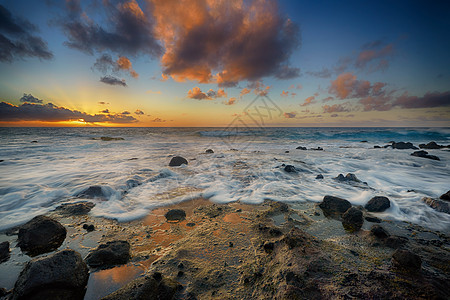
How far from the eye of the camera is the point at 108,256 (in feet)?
8.71

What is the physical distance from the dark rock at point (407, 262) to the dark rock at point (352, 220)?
1.24 m

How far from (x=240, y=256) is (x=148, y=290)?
1.34 meters

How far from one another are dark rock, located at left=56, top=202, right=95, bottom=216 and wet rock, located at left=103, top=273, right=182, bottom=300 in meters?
3.31

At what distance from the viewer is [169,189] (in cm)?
605

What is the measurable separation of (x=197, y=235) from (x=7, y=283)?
255 centimetres

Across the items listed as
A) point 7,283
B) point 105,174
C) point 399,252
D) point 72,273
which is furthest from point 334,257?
point 105,174

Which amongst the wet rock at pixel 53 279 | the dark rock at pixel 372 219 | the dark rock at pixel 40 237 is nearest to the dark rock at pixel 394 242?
the dark rock at pixel 372 219

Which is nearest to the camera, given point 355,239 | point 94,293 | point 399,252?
point 94,293

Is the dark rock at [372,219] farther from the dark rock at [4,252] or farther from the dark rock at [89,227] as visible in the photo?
the dark rock at [4,252]

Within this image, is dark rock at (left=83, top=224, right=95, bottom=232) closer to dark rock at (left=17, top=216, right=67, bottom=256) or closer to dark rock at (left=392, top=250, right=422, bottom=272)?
dark rock at (left=17, top=216, right=67, bottom=256)

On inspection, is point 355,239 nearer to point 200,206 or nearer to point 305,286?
point 305,286

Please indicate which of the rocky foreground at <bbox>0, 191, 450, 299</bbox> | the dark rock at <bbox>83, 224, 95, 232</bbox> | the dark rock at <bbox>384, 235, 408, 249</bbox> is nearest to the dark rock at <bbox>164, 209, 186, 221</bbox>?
the rocky foreground at <bbox>0, 191, 450, 299</bbox>

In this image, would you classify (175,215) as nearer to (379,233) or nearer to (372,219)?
(379,233)

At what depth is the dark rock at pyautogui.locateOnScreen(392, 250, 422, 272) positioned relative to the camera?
2.22 m
